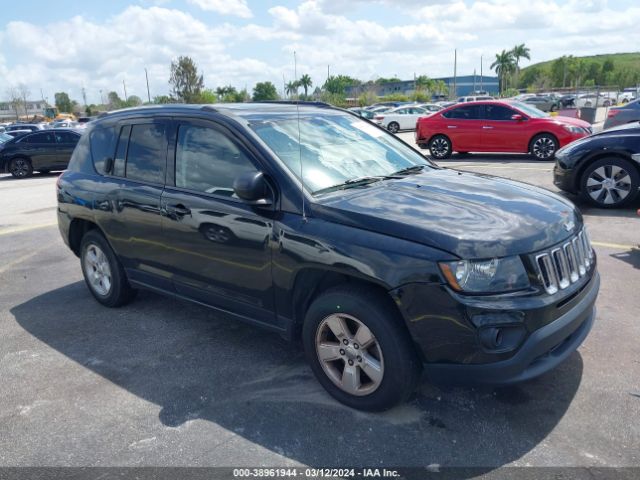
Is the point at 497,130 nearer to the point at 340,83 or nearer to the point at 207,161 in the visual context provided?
the point at 207,161

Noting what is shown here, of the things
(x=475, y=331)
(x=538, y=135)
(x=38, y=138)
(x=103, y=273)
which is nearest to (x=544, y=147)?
(x=538, y=135)

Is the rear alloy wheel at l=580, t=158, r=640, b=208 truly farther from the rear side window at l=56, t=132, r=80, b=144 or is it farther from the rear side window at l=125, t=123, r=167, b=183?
the rear side window at l=56, t=132, r=80, b=144

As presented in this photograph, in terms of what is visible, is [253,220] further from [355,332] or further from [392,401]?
[392,401]

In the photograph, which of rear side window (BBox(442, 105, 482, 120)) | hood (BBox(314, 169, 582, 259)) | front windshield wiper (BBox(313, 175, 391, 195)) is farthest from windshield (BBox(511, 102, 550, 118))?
front windshield wiper (BBox(313, 175, 391, 195))

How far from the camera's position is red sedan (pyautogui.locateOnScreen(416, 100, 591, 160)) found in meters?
13.9

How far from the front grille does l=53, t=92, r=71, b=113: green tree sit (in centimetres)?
11320

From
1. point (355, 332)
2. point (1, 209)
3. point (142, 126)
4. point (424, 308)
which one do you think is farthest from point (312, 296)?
point (1, 209)

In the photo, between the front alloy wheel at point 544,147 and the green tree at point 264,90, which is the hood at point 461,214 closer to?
the front alloy wheel at point 544,147

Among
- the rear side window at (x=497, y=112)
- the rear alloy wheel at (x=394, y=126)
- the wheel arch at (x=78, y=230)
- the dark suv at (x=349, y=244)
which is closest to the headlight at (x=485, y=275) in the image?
the dark suv at (x=349, y=244)

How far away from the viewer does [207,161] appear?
389 centimetres

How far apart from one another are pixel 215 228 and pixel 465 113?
12960mm

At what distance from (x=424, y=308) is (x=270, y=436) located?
1149mm

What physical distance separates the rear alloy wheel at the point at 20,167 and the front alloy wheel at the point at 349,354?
59.9ft

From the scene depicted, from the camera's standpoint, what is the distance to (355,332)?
315 cm
